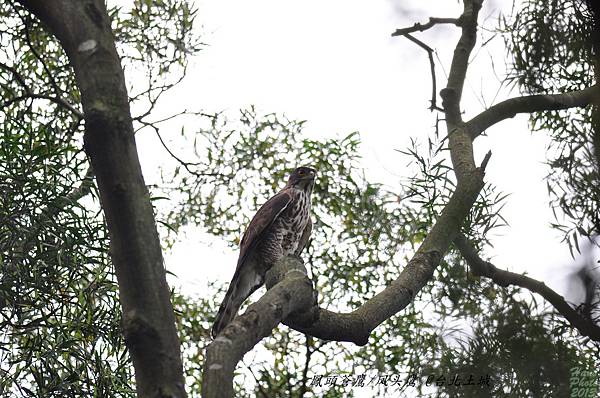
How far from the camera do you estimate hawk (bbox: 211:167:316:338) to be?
4777 mm

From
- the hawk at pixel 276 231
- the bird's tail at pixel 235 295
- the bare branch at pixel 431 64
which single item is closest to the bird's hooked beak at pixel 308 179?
the hawk at pixel 276 231

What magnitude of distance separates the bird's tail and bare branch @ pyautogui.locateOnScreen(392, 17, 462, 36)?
1616mm

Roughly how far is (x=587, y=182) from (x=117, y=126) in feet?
3.53

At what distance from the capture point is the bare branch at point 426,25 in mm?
4207

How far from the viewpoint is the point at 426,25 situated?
4270mm

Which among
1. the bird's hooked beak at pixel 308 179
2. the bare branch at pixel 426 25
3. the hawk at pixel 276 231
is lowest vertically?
the hawk at pixel 276 231

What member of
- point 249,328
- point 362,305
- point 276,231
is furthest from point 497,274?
point 276,231

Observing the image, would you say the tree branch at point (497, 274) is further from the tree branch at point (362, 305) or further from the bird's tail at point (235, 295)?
the bird's tail at point (235, 295)

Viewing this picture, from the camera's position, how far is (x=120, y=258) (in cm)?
184

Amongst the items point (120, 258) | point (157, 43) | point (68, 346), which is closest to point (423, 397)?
point (120, 258)

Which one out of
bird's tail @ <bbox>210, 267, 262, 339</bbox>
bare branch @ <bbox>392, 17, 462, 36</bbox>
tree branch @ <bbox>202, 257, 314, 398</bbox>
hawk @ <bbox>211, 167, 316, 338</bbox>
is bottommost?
tree branch @ <bbox>202, 257, 314, 398</bbox>

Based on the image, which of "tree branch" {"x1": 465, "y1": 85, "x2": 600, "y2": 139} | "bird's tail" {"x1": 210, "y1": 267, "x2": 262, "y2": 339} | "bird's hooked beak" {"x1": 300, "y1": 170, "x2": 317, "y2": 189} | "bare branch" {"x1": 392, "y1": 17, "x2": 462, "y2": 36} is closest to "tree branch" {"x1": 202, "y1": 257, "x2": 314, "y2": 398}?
"tree branch" {"x1": 465, "y1": 85, "x2": 600, "y2": 139}

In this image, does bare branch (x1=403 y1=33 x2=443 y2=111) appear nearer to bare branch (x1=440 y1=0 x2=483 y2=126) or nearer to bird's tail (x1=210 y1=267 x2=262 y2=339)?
bare branch (x1=440 y1=0 x2=483 y2=126)

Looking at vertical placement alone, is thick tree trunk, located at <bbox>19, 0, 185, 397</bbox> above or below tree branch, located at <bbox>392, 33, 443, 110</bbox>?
below
